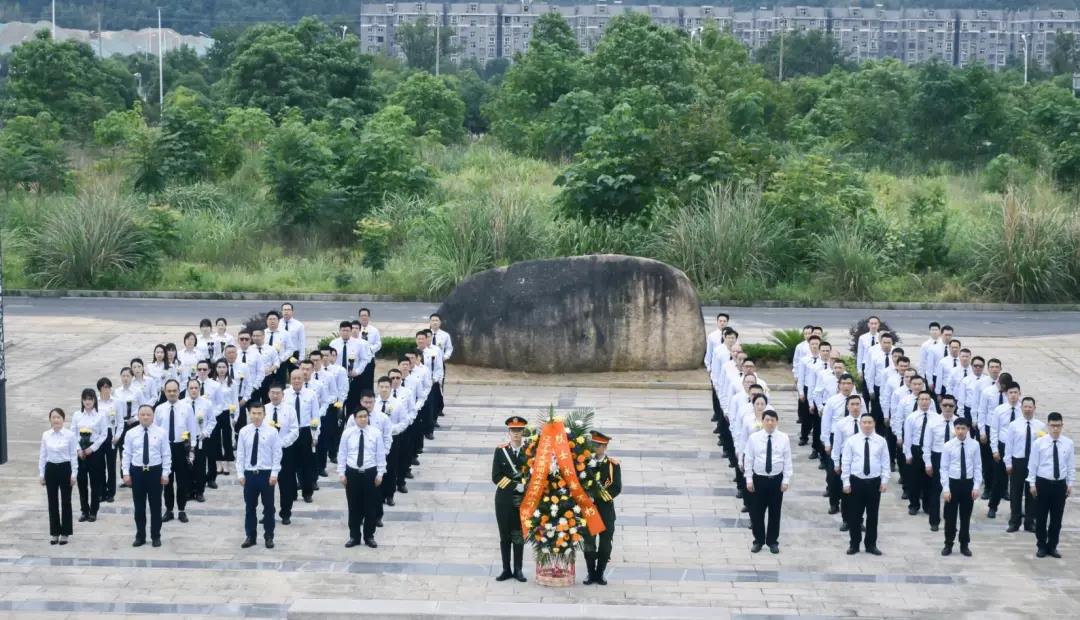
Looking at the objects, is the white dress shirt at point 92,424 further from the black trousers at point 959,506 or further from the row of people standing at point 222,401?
the black trousers at point 959,506

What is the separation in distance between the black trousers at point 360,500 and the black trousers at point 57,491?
2559mm

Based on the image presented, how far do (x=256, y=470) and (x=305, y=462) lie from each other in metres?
1.62

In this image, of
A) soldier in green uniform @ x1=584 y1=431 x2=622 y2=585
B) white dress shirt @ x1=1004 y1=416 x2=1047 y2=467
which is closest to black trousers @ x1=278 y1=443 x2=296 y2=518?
soldier in green uniform @ x1=584 y1=431 x2=622 y2=585

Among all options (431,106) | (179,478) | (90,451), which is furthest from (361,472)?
(431,106)

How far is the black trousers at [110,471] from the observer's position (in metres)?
15.3

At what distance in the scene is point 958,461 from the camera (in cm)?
1387

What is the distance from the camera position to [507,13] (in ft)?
553

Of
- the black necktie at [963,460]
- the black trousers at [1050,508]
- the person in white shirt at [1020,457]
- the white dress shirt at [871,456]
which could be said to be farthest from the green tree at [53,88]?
the black trousers at [1050,508]

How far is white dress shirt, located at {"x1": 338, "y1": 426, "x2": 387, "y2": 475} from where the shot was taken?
1402 cm

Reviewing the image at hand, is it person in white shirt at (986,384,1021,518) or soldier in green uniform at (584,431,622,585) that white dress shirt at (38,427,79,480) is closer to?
soldier in green uniform at (584,431,622,585)

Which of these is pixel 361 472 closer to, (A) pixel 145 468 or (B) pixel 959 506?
(A) pixel 145 468

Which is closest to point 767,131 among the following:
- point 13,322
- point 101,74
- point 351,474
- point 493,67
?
point 101,74

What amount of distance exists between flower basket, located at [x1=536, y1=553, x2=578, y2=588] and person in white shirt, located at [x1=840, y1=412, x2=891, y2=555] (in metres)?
2.79

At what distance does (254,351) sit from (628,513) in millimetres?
5234
